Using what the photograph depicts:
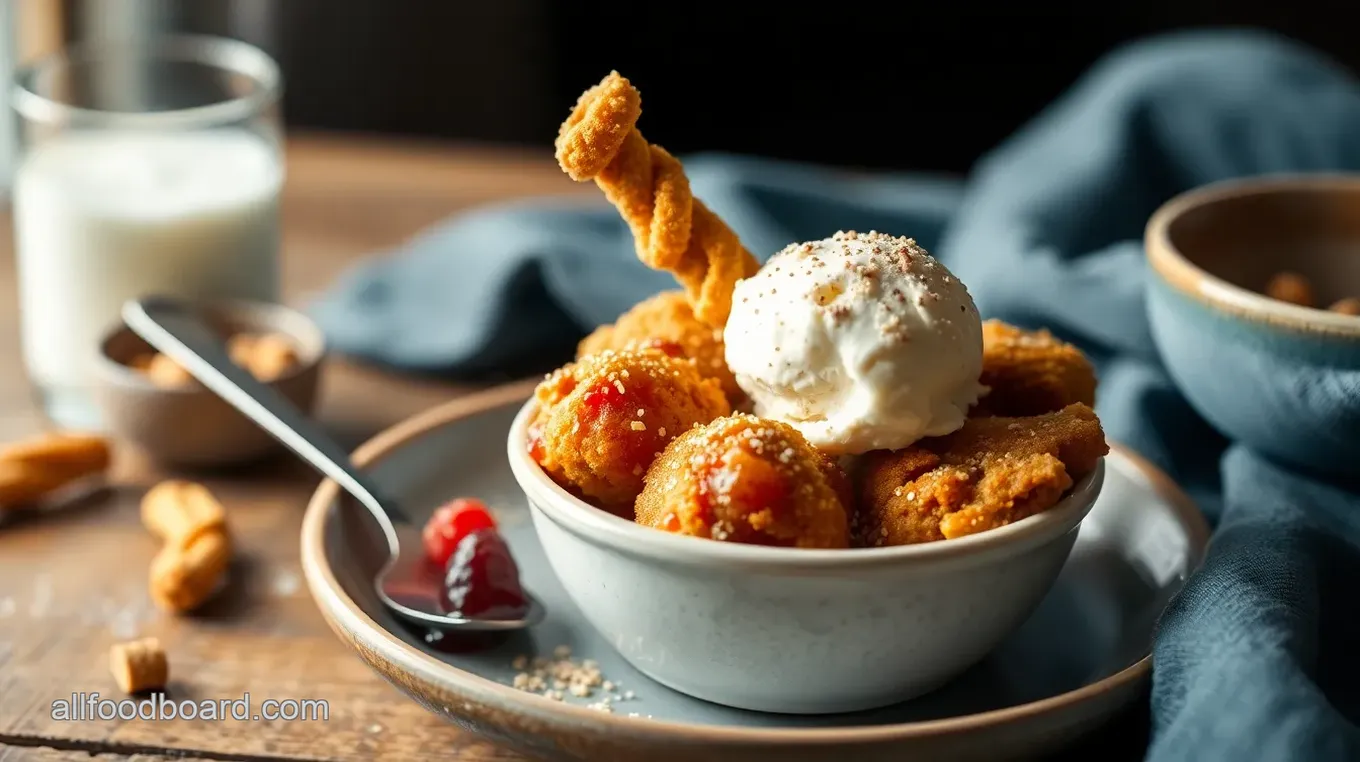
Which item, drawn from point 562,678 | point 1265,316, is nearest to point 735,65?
point 1265,316

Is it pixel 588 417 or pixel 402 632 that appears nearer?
pixel 588 417

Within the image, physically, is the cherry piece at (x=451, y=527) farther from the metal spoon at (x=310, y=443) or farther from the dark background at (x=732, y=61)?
the dark background at (x=732, y=61)

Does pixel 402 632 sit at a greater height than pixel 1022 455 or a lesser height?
lesser

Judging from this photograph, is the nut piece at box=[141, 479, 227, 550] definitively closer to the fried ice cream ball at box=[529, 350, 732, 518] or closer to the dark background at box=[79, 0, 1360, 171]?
the fried ice cream ball at box=[529, 350, 732, 518]

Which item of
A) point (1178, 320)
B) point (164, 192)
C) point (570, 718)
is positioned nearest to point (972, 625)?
point (570, 718)

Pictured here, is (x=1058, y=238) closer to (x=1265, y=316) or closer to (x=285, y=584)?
(x=1265, y=316)

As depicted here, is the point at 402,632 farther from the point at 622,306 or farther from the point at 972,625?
the point at 622,306
